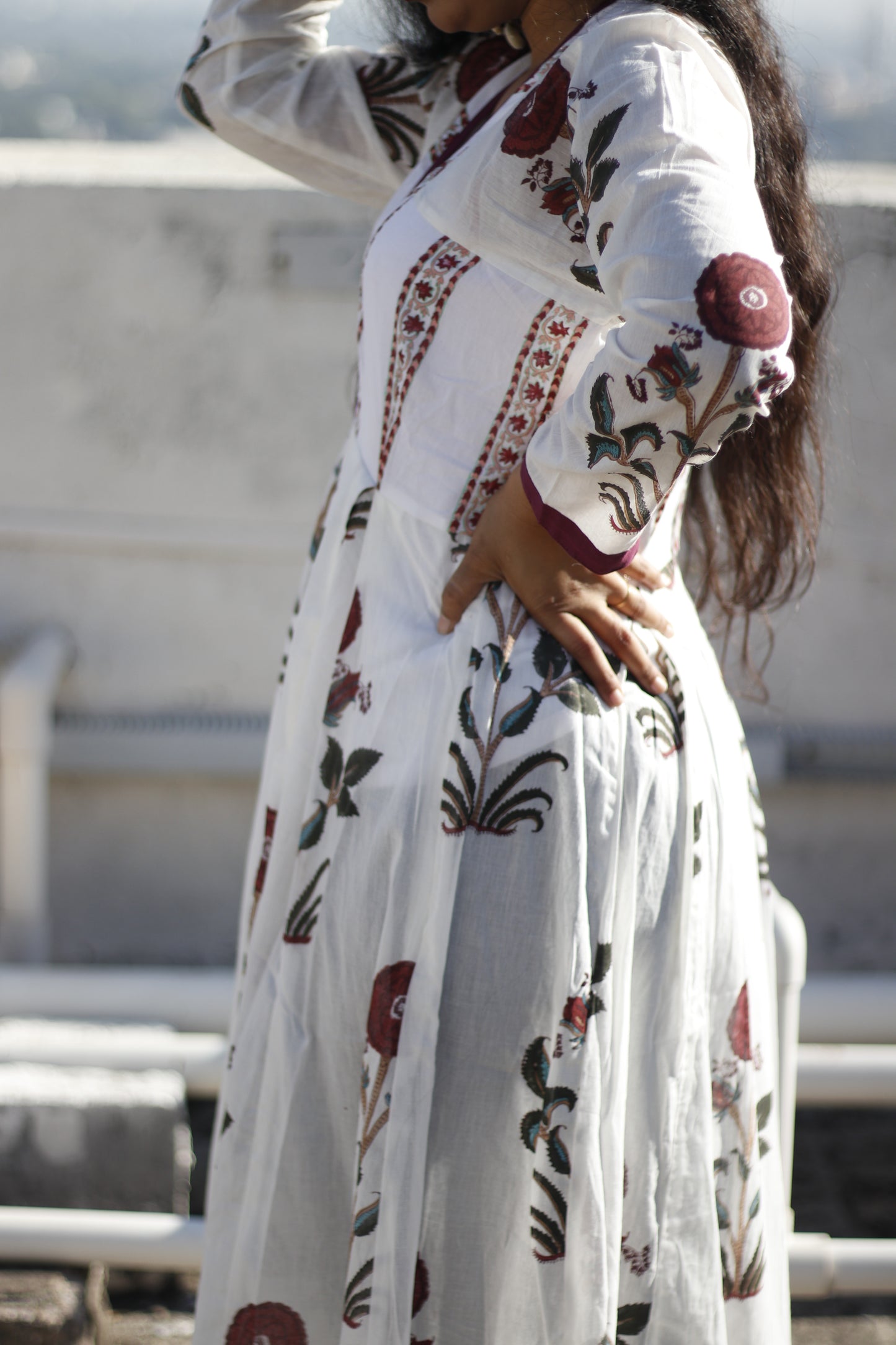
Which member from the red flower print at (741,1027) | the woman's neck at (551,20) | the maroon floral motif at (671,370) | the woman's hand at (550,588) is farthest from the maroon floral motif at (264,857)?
the woman's neck at (551,20)

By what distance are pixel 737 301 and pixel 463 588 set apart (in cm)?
29

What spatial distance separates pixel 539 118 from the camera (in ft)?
2.80

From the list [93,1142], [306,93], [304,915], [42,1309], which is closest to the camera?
[304,915]

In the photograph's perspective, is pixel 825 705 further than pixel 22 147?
No

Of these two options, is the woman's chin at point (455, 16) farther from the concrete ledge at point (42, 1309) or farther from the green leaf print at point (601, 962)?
the concrete ledge at point (42, 1309)

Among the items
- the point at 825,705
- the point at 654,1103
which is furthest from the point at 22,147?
the point at 654,1103

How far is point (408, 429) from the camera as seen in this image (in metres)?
0.96


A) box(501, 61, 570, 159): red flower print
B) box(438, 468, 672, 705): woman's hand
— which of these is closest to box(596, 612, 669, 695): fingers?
box(438, 468, 672, 705): woman's hand

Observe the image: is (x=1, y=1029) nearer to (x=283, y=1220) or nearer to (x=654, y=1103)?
(x=283, y=1220)

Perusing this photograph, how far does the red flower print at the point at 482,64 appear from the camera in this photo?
1109mm

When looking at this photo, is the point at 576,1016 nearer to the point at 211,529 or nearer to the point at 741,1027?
the point at 741,1027

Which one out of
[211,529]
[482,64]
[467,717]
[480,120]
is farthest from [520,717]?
[211,529]

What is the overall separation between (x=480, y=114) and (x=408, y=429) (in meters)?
0.28

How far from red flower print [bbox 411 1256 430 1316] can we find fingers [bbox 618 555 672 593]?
517 millimetres
